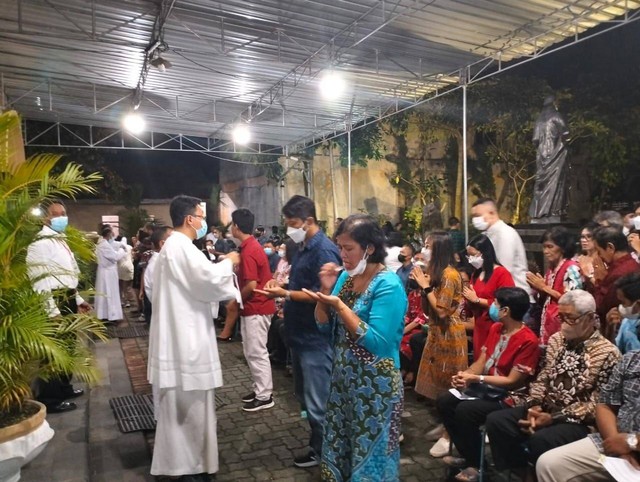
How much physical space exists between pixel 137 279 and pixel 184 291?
7.25m

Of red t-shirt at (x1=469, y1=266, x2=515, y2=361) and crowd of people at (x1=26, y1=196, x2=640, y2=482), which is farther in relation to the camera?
red t-shirt at (x1=469, y1=266, x2=515, y2=361)

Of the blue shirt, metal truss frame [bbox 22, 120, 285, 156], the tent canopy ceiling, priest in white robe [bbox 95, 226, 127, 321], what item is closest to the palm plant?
the blue shirt

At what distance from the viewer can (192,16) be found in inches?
268

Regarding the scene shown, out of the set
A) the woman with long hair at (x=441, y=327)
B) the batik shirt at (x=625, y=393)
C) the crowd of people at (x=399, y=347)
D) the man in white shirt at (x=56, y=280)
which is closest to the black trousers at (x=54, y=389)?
the man in white shirt at (x=56, y=280)

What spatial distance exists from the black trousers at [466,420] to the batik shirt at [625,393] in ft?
2.47

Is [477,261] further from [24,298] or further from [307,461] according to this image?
[24,298]

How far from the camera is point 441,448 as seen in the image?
12.9 ft

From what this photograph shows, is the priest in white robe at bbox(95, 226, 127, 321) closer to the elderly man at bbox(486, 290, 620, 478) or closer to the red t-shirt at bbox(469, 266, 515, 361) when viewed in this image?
the red t-shirt at bbox(469, 266, 515, 361)

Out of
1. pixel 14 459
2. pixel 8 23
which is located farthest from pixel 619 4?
pixel 8 23

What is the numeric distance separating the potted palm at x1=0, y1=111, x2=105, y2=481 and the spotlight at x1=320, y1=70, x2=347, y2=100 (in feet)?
18.7

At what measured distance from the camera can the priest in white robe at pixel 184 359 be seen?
329 centimetres

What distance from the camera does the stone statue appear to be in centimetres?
858

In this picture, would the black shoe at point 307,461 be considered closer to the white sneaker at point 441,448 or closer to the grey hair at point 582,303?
the white sneaker at point 441,448

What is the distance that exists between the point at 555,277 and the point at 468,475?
186 cm
